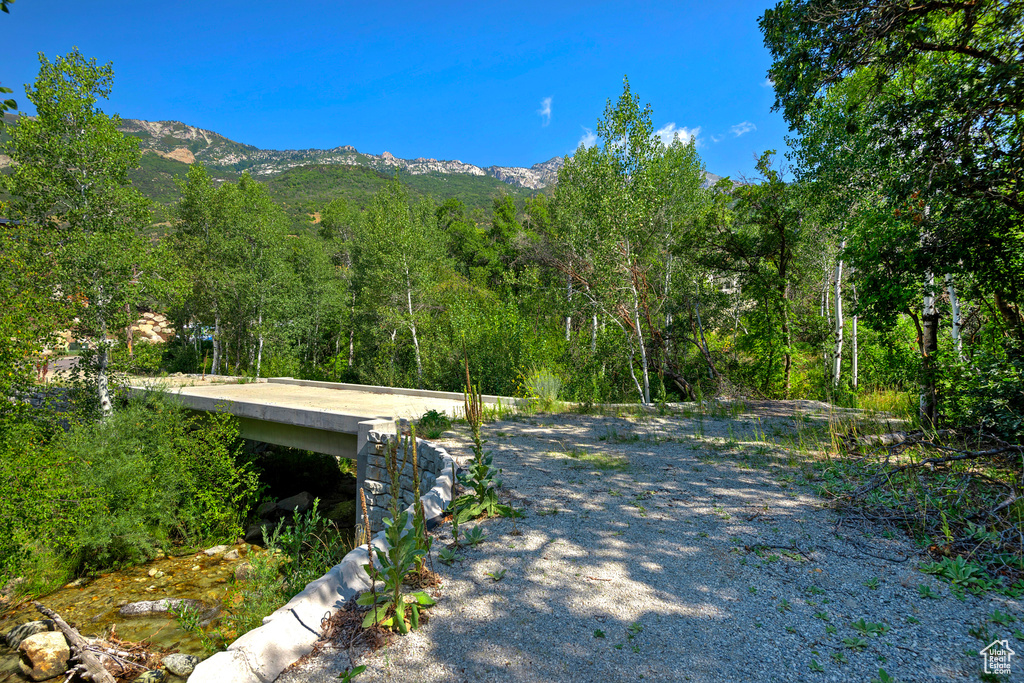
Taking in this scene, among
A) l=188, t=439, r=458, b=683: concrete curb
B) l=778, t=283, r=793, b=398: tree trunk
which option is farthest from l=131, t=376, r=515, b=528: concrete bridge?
l=778, t=283, r=793, b=398: tree trunk

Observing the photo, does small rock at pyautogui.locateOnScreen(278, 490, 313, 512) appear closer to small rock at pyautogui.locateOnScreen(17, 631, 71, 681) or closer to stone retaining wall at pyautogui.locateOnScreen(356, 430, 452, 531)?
stone retaining wall at pyautogui.locateOnScreen(356, 430, 452, 531)

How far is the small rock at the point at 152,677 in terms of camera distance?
4.53 m

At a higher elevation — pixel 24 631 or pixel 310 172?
pixel 310 172

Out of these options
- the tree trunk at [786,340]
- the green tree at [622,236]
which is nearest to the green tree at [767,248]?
the tree trunk at [786,340]

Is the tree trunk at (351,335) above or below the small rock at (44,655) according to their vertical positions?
above

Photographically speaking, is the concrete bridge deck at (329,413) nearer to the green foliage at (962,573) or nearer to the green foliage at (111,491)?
the green foliage at (111,491)

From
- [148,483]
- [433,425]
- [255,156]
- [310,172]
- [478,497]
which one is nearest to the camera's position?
[478,497]

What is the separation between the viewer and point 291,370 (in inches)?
895

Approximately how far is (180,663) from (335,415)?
4163 millimetres

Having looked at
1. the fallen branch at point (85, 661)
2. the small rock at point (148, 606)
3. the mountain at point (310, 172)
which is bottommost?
the small rock at point (148, 606)

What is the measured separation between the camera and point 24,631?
5.40m

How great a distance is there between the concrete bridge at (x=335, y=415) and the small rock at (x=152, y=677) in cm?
306

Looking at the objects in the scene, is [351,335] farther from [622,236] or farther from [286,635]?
[286,635]

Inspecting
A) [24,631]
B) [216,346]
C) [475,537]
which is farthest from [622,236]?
[216,346]
